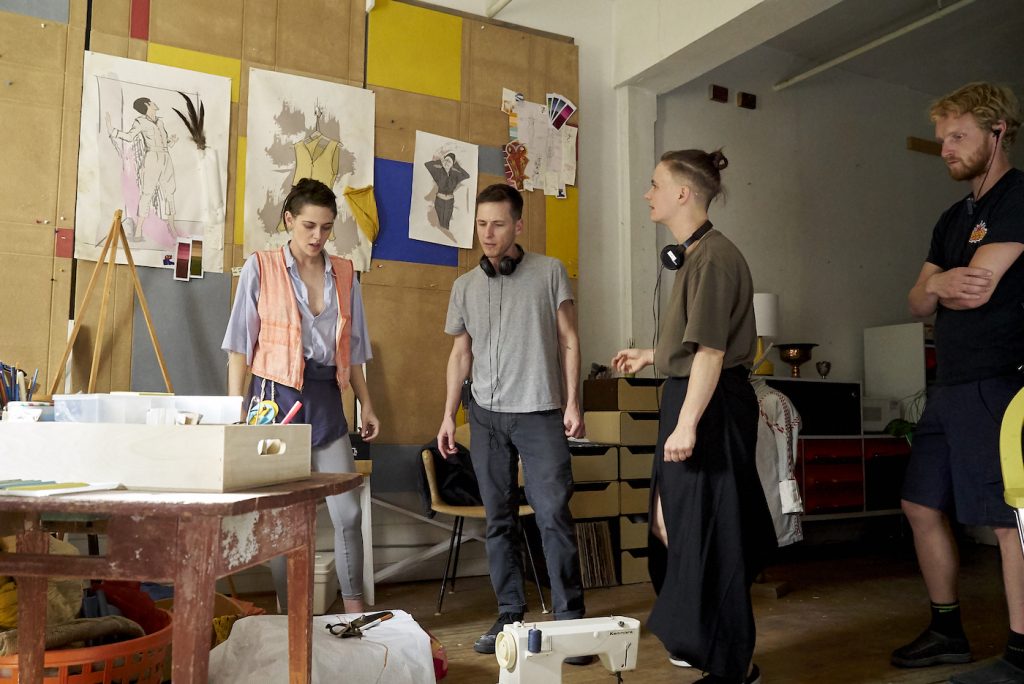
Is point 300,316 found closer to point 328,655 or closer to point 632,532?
point 328,655

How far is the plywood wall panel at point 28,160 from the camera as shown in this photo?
315 cm

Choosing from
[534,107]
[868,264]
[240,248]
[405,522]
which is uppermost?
[534,107]

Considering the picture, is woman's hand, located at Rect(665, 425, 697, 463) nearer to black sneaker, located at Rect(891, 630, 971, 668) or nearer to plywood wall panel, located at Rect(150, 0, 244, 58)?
black sneaker, located at Rect(891, 630, 971, 668)

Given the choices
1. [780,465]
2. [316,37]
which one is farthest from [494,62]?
[780,465]

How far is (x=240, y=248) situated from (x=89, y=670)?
7.78 feet

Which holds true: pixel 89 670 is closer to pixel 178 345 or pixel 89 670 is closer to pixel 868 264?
pixel 178 345

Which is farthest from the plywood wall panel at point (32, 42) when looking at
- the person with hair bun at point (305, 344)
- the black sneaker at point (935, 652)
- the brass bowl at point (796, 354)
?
the brass bowl at point (796, 354)

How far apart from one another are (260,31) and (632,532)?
3128 mm

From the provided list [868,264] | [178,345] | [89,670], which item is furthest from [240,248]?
[868,264]

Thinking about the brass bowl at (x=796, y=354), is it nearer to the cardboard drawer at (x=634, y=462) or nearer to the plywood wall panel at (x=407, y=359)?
the cardboard drawer at (x=634, y=462)

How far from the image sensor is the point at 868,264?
19.7ft

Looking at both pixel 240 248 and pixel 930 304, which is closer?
pixel 930 304

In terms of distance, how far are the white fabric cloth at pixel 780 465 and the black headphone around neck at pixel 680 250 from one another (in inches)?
58.2

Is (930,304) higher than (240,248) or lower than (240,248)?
lower
